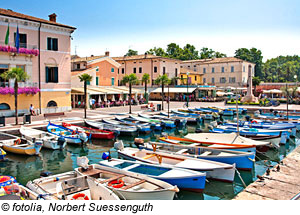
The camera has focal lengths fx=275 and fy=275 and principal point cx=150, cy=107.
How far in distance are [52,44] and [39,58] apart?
2.68 metres

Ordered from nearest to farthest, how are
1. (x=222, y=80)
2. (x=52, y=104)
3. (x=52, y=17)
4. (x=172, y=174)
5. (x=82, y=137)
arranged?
1. (x=172, y=174)
2. (x=82, y=137)
3. (x=52, y=104)
4. (x=52, y=17)
5. (x=222, y=80)

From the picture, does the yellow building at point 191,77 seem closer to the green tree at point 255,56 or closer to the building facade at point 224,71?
the building facade at point 224,71

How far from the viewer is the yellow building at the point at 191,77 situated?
68.9 m

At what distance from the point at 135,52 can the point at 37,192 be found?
9575 cm

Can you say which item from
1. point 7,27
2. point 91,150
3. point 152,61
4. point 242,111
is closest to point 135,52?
point 152,61

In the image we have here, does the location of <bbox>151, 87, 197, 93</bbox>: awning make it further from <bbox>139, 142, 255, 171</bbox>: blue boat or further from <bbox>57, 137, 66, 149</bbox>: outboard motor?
<bbox>139, 142, 255, 171</bbox>: blue boat

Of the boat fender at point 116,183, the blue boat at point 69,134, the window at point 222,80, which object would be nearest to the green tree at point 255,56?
the window at point 222,80

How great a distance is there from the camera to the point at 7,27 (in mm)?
30641

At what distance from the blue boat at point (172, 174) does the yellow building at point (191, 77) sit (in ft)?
173

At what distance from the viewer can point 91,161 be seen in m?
17.9

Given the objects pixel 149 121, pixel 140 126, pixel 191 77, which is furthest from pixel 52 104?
pixel 191 77
